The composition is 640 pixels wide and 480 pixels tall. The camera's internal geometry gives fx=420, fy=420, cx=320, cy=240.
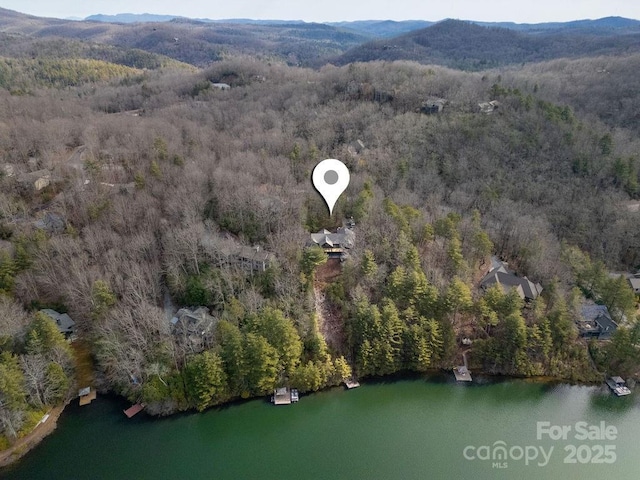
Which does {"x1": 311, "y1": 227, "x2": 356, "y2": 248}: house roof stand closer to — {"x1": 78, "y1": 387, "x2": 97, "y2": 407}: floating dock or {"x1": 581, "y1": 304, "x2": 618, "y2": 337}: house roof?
{"x1": 581, "y1": 304, "x2": 618, "y2": 337}: house roof

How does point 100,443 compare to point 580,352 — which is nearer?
point 100,443

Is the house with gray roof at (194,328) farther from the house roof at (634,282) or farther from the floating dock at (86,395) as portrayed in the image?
the house roof at (634,282)

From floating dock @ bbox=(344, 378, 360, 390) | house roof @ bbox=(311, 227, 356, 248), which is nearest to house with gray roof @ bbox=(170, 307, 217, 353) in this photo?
floating dock @ bbox=(344, 378, 360, 390)

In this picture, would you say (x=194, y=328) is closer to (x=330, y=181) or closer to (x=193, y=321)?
(x=193, y=321)

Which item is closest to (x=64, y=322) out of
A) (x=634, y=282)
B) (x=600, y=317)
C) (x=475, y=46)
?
(x=600, y=317)

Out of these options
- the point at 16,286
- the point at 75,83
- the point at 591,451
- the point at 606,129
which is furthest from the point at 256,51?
the point at 591,451

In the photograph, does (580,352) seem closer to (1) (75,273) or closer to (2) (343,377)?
(2) (343,377)
